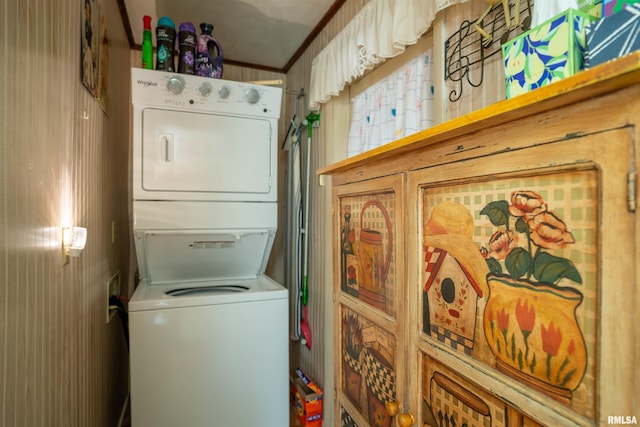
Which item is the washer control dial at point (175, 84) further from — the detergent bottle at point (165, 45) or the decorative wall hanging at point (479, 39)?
the decorative wall hanging at point (479, 39)

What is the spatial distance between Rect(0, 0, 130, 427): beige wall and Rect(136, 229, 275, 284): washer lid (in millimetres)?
298

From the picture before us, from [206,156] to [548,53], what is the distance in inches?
72.8

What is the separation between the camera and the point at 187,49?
210 cm

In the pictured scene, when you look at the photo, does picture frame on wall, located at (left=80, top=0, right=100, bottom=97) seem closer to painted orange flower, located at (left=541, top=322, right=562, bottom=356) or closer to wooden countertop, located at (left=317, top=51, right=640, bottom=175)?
wooden countertop, located at (left=317, top=51, right=640, bottom=175)

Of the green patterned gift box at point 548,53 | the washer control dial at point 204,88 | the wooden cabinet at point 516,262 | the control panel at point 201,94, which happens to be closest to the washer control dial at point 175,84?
the control panel at point 201,94

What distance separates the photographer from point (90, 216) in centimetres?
162

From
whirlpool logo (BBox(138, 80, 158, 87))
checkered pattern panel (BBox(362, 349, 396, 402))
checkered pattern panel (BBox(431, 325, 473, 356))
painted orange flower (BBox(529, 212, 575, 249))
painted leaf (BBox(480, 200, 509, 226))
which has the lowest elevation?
checkered pattern panel (BBox(362, 349, 396, 402))

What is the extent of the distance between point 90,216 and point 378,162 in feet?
4.98

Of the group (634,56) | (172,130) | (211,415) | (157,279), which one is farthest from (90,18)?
(211,415)

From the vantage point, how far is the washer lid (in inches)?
79.3

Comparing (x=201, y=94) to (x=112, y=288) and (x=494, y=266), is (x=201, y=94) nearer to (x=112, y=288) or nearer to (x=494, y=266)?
(x=112, y=288)

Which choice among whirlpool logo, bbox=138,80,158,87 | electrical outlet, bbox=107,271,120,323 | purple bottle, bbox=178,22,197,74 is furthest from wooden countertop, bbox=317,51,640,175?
electrical outlet, bbox=107,271,120,323

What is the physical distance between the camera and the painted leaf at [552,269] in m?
0.50

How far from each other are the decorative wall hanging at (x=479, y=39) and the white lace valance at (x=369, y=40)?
0.13 m
